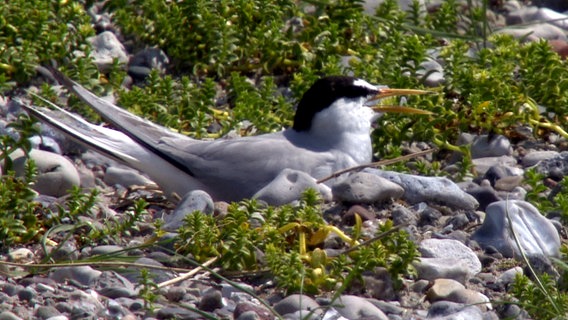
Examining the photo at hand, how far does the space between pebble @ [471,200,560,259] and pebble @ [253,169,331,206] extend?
574mm

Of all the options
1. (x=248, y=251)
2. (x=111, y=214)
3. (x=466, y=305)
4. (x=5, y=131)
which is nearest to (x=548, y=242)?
(x=466, y=305)

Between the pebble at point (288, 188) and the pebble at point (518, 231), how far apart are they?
1.88ft

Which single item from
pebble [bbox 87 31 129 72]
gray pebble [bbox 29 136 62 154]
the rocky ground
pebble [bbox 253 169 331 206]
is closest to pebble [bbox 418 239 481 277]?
the rocky ground

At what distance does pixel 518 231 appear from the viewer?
3582 mm

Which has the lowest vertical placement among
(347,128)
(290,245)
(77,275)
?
(347,128)

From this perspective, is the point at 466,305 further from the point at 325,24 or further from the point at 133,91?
the point at 325,24

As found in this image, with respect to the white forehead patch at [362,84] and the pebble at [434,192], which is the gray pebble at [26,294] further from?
the white forehead patch at [362,84]

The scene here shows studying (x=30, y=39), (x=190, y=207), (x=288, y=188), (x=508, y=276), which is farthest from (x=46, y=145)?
(x=508, y=276)

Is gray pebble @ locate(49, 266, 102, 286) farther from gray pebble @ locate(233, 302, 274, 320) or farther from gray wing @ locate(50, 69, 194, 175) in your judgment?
gray wing @ locate(50, 69, 194, 175)

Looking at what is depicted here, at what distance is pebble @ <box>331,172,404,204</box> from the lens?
12.8ft

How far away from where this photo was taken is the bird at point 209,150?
413cm

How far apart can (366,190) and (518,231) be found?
0.56 metres

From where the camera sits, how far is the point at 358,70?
4.93m

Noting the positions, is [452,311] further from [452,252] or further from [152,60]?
[152,60]
